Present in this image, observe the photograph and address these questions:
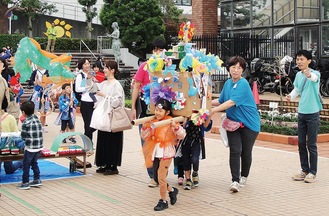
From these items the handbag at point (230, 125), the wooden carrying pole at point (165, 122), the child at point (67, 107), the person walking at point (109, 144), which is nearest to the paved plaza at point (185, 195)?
the person walking at point (109, 144)

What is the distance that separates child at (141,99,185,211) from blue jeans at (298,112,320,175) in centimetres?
216

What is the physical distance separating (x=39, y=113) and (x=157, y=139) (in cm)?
787

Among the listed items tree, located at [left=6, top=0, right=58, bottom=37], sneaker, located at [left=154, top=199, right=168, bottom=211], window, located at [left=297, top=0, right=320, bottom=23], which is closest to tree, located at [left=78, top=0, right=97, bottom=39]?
tree, located at [left=6, top=0, right=58, bottom=37]

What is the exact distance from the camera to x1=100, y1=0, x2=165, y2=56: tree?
1252 inches

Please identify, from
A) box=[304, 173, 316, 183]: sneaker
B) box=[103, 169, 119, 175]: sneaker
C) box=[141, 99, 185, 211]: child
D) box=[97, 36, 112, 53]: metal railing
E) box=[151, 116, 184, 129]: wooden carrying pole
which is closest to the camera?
box=[151, 116, 184, 129]: wooden carrying pole

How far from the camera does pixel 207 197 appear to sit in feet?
25.8

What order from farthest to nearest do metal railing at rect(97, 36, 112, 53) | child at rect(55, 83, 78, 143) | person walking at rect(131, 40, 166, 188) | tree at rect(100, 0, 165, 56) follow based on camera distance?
metal railing at rect(97, 36, 112, 53) → tree at rect(100, 0, 165, 56) → child at rect(55, 83, 78, 143) → person walking at rect(131, 40, 166, 188)

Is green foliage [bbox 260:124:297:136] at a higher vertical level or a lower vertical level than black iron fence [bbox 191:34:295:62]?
lower

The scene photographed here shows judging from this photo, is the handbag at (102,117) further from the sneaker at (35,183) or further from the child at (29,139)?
the sneaker at (35,183)

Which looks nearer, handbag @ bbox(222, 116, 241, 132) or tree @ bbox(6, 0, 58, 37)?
handbag @ bbox(222, 116, 241, 132)

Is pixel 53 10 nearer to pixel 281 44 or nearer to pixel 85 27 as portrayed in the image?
pixel 85 27

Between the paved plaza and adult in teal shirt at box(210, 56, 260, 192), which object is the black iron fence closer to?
the paved plaza

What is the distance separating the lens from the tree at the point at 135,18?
104 feet

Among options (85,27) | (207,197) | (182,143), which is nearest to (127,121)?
(182,143)
